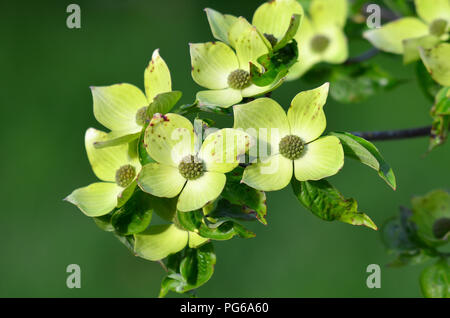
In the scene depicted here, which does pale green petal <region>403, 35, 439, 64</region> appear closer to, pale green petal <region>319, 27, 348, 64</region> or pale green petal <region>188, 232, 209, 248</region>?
pale green petal <region>319, 27, 348, 64</region>

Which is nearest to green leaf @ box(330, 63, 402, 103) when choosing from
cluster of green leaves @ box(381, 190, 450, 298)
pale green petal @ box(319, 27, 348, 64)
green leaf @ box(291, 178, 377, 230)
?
pale green petal @ box(319, 27, 348, 64)

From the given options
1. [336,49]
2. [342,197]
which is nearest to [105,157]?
[342,197]

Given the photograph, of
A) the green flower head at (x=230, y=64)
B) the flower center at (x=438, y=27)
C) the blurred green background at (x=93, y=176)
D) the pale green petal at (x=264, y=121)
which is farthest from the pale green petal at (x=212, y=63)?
the blurred green background at (x=93, y=176)

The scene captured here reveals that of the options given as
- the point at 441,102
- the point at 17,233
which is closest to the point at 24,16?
the point at 17,233

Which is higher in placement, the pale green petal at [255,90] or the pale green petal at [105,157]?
the pale green petal at [255,90]

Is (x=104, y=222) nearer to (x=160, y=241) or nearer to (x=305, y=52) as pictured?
(x=160, y=241)

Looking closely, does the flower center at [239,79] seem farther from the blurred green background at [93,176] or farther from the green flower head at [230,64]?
the blurred green background at [93,176]

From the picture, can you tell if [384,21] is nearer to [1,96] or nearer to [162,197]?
[162,197]

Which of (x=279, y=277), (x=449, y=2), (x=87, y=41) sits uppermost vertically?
(x=87, y=41)
